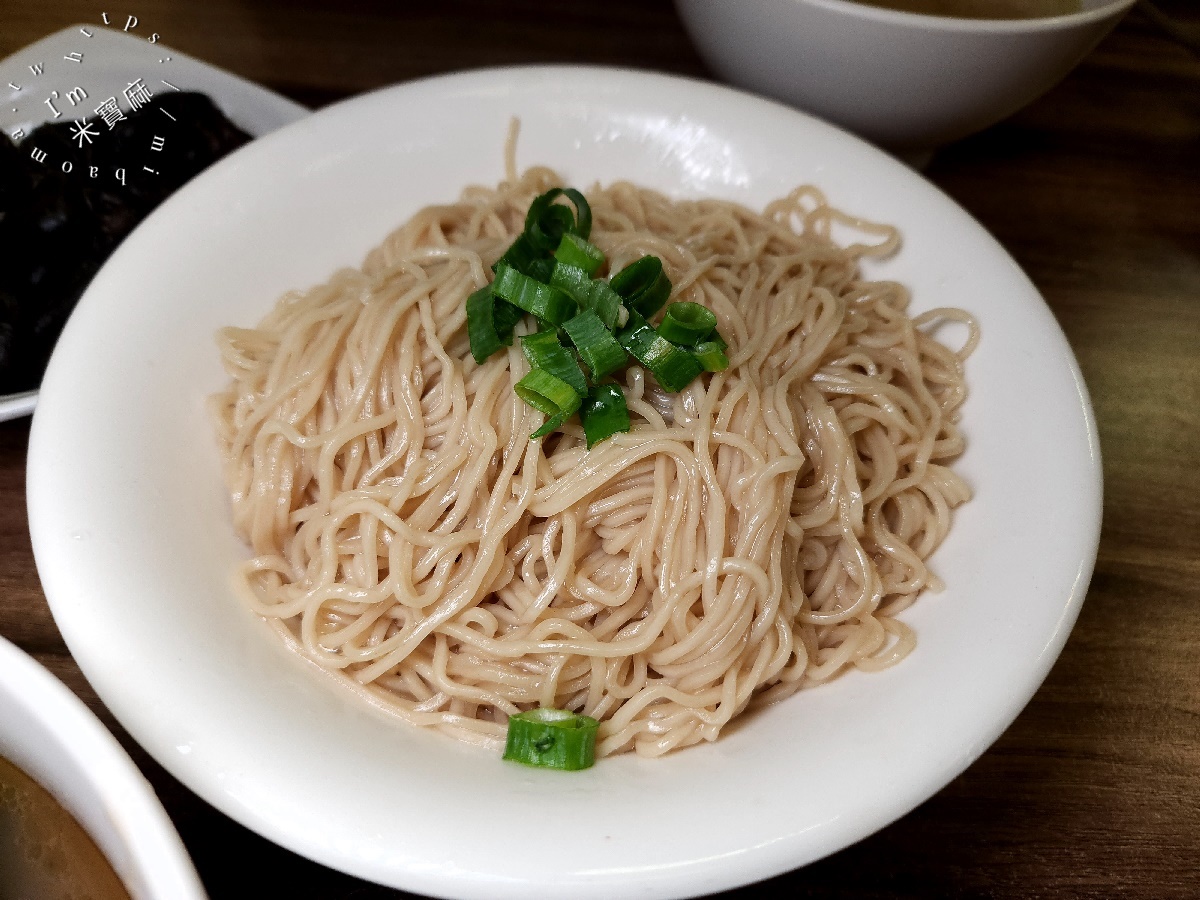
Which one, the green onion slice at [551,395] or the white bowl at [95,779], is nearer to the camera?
the white bowl at [95,779]

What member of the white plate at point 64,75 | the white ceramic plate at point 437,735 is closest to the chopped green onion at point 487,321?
the white ceramic plate at point 437,735

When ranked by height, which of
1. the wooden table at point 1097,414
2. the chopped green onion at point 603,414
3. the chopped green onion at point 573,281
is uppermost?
the chopped green onion at point 573,281

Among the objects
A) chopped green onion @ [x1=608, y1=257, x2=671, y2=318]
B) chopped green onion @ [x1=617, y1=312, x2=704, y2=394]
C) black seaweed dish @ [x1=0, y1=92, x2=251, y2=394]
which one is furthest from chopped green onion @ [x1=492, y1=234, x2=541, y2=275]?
black seaweed dish @ [x1=0, y1=92, x2=251, y2=394]

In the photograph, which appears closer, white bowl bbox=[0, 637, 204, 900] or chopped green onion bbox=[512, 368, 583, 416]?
white bowl bbox=[0, 637, 204, 900]

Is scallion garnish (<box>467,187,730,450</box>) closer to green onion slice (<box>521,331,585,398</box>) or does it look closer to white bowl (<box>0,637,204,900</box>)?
green onion slice (<box>521,331,585,398</box>)

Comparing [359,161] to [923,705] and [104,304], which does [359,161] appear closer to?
[104,304]

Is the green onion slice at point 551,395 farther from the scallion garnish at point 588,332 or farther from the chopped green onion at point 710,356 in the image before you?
the chopped green onion at point 710,356

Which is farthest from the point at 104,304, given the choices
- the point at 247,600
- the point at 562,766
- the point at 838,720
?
the point at 838,720

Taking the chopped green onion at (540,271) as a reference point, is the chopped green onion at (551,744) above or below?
below
